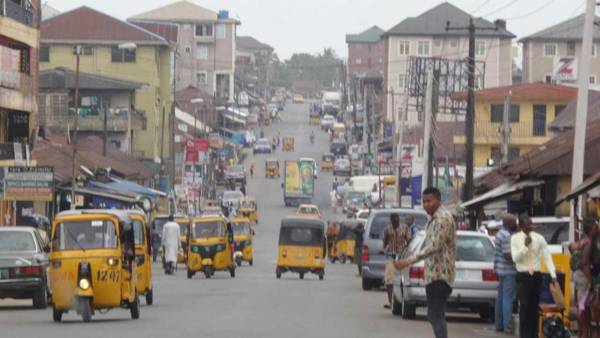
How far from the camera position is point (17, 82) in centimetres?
5988

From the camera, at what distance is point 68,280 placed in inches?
994

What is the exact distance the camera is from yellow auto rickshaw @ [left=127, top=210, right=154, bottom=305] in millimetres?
29703

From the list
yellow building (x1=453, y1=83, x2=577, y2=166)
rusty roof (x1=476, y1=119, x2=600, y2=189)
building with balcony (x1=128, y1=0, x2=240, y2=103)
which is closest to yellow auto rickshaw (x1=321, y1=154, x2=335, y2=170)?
building with balcony (x1=128, y1=0, x2=240, y2=103)

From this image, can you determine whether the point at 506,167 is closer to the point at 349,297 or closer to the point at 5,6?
the point at 349,297

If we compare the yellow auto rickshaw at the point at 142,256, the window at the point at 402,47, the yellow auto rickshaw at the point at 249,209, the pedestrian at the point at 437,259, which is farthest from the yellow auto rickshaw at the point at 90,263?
the window at the point at 402,47

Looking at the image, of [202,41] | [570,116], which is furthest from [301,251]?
[202,41]

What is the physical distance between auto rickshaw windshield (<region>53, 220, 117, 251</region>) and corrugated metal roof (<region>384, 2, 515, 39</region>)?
12584cm

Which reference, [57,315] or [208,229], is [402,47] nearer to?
[208,229]

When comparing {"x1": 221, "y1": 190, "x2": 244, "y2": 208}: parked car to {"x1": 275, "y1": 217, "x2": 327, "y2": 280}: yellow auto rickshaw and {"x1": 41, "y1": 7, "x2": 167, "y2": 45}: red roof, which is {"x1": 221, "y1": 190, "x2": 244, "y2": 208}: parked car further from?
{"x1": 275, "y1": 217, "x2": 327, "y2": 280}: yellow auto rickshaw

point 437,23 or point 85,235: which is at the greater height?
point 437,23

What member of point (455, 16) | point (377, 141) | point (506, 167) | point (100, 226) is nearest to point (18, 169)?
point (506, 167)

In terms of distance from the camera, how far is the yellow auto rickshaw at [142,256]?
2970 cm

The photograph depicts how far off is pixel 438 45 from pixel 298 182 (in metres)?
43.4

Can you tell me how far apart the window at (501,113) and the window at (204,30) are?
79.1 meters
